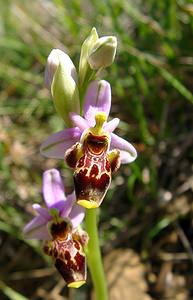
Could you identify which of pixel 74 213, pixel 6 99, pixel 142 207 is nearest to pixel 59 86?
pixel 74 213

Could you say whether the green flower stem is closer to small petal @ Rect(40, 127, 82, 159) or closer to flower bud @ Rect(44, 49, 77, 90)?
small petal @ Rect(40, 127, 82, 159)

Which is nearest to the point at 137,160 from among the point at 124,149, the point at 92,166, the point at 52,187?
the point at 52,187

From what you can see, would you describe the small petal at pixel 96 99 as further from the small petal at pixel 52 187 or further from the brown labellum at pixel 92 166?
the small petal at pixel 52 187

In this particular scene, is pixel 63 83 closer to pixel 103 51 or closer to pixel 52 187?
pixel 103 51

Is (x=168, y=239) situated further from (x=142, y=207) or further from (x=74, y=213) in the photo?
(x=74, y=213)

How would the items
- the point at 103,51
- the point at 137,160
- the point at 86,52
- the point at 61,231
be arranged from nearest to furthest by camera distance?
the point at 103,51 < the point at 86,52 < the point at 61,231 < the point at 137,160

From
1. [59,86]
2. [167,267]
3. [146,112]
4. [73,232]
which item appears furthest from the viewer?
[146,112]

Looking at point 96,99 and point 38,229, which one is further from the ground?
point 96,99

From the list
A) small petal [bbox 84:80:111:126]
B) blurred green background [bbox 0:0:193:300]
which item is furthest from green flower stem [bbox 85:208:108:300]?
blurred green background [bbox 0:0:193:300]
